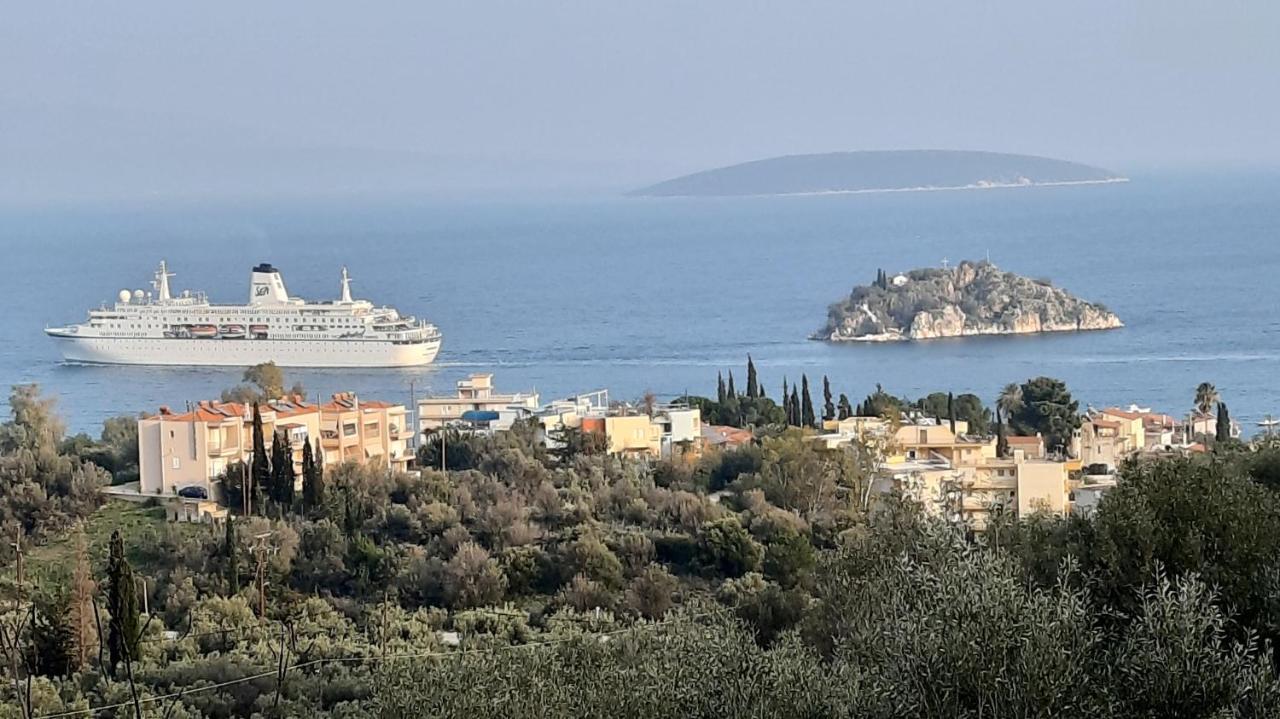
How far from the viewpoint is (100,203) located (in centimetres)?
16588

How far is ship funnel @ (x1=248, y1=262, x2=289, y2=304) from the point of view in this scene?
3925 cm

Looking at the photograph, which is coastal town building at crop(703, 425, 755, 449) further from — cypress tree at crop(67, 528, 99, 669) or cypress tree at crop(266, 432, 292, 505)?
cypress tree at crop(67, 528, 99, 669)

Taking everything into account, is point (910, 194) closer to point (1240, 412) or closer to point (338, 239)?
point (338, 239)

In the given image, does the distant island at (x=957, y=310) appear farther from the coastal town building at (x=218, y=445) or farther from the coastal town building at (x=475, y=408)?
the coastal town building at (x=218, y=445)

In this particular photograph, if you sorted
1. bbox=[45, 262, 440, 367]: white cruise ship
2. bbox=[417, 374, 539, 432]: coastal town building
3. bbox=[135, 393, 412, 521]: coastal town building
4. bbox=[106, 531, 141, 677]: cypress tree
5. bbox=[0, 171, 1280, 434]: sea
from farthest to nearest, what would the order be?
bbox=[45, 262, 440, 367]: white cruise ship, bbox=[0, 171, 1280, 434]: sea, bbox=[417, 374, 539, 432]: coastal town building, bbox=[135, 393, 412, 521]: coastal town building, bbox=[106, 531, 141, 677]: cypress tree

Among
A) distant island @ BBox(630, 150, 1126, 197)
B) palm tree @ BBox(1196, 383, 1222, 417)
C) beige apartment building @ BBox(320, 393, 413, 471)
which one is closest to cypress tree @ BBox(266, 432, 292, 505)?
beige apartment building @ BBox(320, 393, 413, 471)

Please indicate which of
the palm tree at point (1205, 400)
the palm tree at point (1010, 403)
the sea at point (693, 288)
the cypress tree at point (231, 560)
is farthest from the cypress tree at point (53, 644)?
the sea at point (693, 288)

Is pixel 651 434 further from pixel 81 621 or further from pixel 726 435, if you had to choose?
pixel 81 621

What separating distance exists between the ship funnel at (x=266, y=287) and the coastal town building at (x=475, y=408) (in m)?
18.1

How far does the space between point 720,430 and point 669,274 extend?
3932 centimetres

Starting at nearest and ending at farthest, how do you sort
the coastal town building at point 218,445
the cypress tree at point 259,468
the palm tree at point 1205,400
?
the cypress tree at point 259,468 → the coastal town building at point 218,445 → the palm tree at point 1205,400

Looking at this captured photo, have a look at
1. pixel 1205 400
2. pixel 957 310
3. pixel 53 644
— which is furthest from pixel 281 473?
pixel 957 310

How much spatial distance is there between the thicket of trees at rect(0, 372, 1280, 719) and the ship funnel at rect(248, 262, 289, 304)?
74.1ft

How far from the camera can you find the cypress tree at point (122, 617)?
817cm
